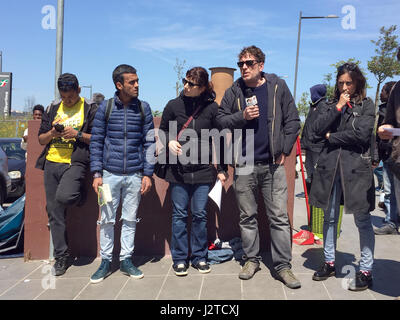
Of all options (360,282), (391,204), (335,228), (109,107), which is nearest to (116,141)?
(109,107)

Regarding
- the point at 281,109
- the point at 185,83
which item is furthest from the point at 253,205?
the point at 185,83

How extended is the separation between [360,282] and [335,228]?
532mm

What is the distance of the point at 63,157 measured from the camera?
404cm

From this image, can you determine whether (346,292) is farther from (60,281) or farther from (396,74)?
(396,74)

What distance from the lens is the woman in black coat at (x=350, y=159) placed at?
3.39 m

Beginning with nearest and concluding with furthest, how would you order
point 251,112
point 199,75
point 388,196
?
point 251,112
point 199,75
point 388,196

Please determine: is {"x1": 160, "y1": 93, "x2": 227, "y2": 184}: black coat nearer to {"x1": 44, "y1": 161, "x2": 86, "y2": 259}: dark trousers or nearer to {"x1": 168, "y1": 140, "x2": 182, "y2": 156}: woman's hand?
{"x1": 168, "y1": 140, "x2": 182, "y2": 156}: woman's hand

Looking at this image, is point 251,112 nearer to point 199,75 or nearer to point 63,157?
point 199,75

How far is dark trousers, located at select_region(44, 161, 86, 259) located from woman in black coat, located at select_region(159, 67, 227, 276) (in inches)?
39.4

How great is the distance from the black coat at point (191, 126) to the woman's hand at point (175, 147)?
10 cm

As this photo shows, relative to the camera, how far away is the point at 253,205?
12.5ft

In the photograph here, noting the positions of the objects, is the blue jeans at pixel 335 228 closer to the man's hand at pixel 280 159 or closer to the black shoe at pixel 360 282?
the black shoe at pixel 360 282

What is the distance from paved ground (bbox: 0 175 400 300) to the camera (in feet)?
11.1

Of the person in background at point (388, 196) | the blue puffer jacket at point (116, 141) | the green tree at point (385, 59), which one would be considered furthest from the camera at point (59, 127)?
the green tree at point (385, 59)
